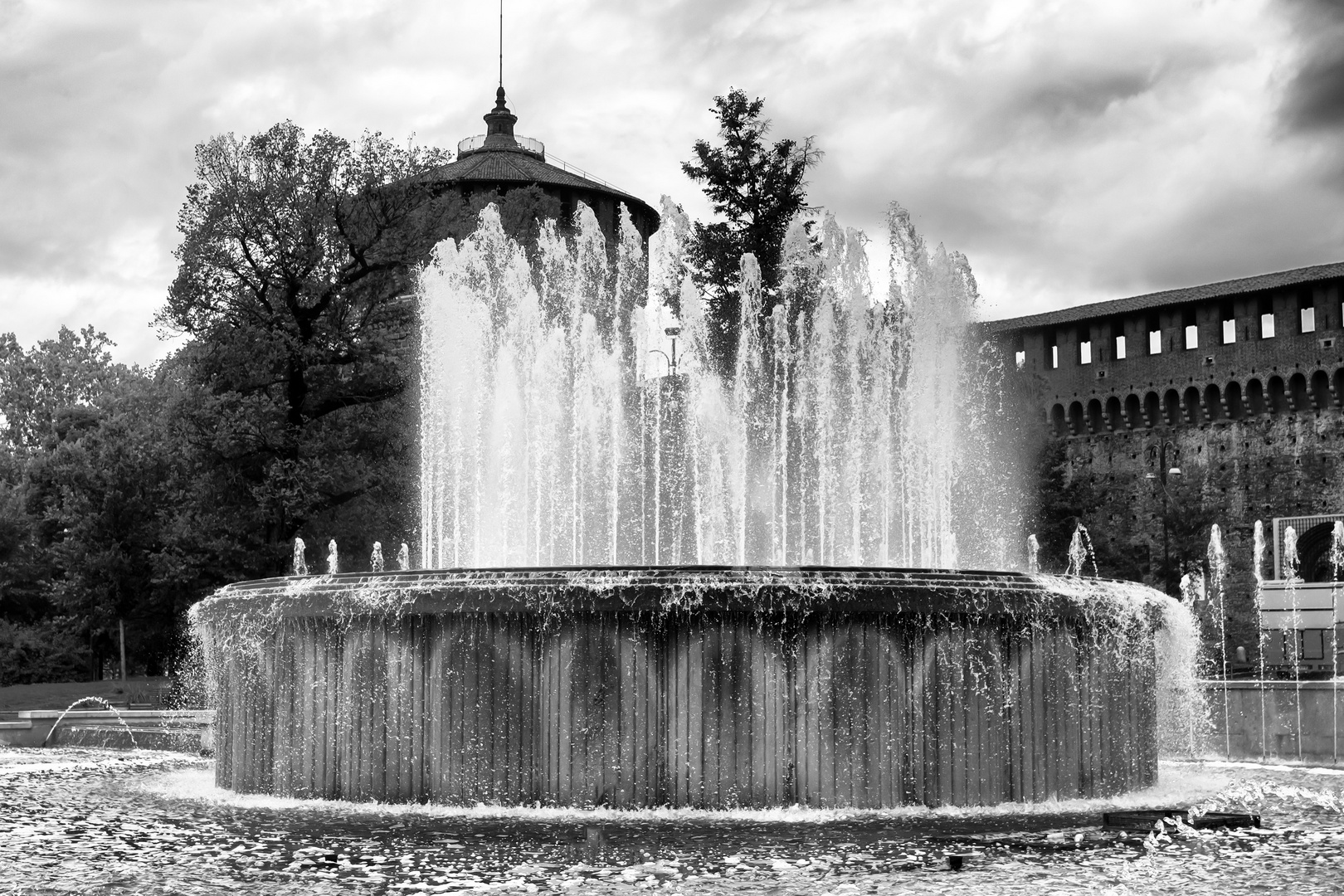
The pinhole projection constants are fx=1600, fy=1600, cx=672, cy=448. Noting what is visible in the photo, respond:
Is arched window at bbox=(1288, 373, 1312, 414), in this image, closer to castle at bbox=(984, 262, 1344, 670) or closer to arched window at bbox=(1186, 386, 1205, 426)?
castle at bbox=(984, 262, 1344, 670)

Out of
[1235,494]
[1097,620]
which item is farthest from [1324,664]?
[1235,494]

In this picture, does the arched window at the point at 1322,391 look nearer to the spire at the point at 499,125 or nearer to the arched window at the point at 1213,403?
the arched window at the point at 1213,403

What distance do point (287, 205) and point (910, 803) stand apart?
22389mm

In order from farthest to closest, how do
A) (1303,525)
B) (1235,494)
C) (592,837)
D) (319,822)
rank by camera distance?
1. (1235,494)
2. (1303,525)
3. (319,822)
4. (592,837)

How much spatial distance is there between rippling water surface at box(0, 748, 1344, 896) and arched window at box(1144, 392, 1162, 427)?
169 feet

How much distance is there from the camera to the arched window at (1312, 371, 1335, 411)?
55.8 metres

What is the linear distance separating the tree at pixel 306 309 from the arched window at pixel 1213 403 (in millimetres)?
37226

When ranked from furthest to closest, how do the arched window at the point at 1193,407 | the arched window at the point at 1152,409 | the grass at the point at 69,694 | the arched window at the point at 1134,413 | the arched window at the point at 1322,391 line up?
the arched window at the point at 1134,413 → the arched window at the point at 1152,409 → the arched window at the point at 1193,407 → the arched window at the point at 1322,391 → the grass at the point at 69,694

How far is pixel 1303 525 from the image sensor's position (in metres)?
53.1

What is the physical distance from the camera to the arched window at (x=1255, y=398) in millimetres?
57656

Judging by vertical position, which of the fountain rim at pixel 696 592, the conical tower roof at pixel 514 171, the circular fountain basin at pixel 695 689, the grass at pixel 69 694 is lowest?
the grass at pixel 69 694

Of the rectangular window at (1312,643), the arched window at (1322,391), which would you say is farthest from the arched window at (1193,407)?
the rectangular window at (1312,643)

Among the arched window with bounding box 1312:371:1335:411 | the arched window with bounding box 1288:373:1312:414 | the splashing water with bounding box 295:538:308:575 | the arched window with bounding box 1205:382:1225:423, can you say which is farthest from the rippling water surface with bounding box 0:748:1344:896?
the arched window with bounding box 1205:382:1225:423

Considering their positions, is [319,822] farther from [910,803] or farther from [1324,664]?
[1324,664]
